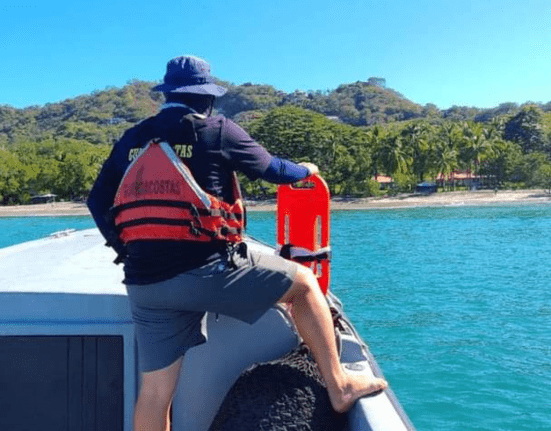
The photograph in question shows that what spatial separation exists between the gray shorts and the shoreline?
61853 mm

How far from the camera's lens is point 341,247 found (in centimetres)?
2888

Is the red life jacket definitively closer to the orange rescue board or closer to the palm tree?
the orange rescue board

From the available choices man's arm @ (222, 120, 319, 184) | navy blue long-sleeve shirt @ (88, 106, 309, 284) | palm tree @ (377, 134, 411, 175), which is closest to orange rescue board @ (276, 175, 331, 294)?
man's arm @ (222, 120, 319, 184)

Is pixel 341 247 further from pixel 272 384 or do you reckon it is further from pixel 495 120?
pixel 495 120

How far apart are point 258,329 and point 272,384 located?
0.82 feet

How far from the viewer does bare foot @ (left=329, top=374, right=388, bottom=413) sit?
7.77ft

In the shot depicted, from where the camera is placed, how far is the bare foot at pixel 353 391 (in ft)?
7.77

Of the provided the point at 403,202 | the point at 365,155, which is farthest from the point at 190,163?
the point at 365,155

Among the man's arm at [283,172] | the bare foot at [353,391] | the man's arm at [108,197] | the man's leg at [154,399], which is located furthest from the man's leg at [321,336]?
the man's arm at [108,197]

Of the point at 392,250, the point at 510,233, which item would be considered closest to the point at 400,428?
the point at 392,250

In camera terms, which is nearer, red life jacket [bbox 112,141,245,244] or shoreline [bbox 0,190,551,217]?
red life jacket [bbox 112,141,245,244]

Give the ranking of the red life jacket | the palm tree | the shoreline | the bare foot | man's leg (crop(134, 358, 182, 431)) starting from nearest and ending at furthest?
the red life jacket → man's leg (crop(134, 358, 182, 431)) → the bare foot → the shoreline → the palm tree

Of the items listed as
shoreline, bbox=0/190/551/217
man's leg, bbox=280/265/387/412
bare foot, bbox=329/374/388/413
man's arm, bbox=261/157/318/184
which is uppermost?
man's arm, bbox=261/157/318/184

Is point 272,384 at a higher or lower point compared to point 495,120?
lower
